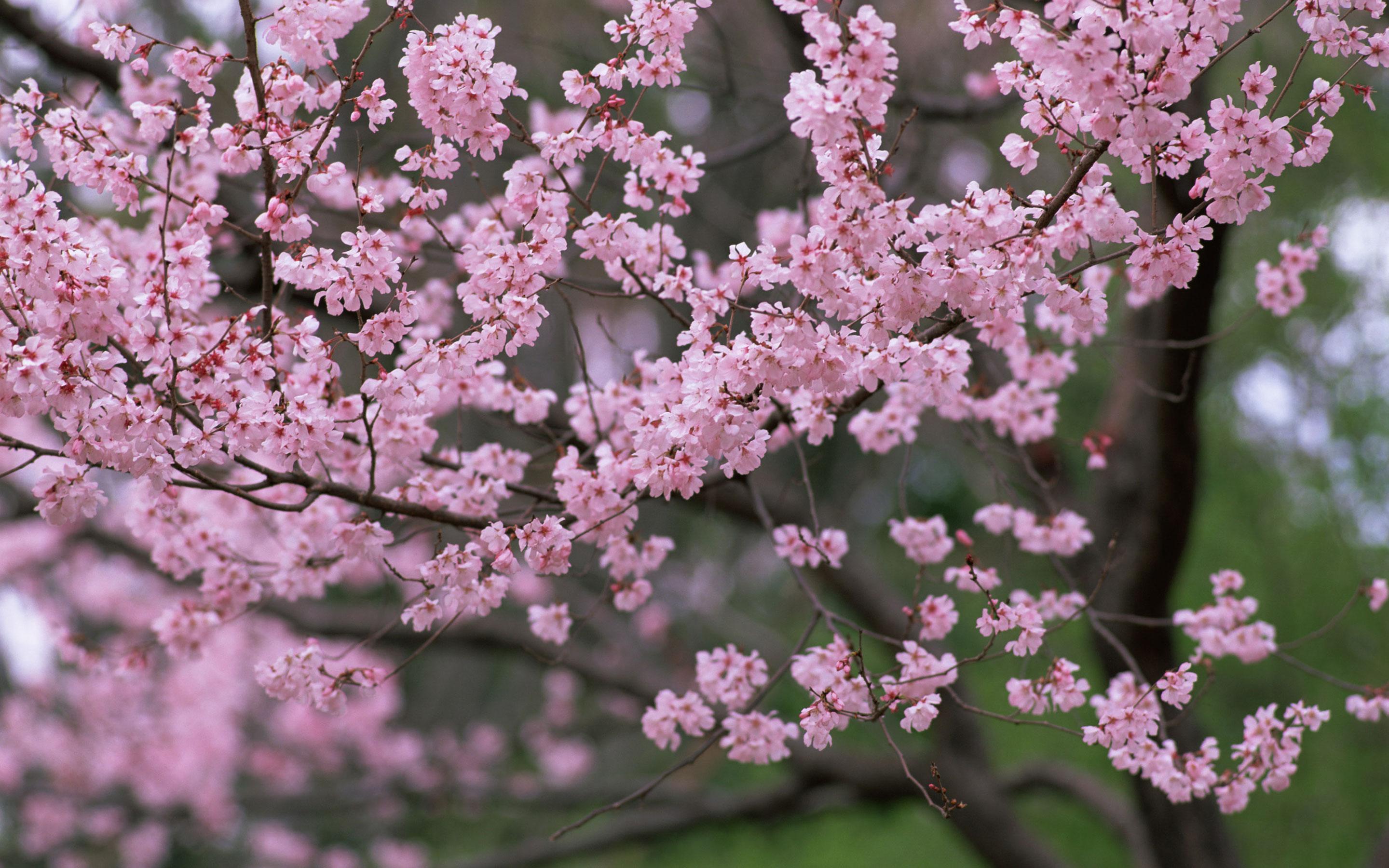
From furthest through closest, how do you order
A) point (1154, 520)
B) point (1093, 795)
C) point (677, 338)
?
point (1093, 795)
point (1154, 520)
point (677, 338)

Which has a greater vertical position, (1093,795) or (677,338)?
(677,338)

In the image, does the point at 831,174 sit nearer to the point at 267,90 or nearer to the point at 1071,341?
the point at 267,90

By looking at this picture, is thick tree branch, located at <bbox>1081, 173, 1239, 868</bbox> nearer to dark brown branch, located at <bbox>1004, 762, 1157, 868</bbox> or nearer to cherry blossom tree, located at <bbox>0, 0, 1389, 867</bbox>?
cherry blossom tree, located at <bbox>0, 0, 1389, 867</bbox>

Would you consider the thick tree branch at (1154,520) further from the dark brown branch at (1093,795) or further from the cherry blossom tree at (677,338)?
the dark brown branch at (1093,795)

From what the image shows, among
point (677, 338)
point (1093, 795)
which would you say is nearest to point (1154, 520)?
point (1093, 795)

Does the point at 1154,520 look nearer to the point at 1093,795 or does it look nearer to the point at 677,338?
the point at 1093,795

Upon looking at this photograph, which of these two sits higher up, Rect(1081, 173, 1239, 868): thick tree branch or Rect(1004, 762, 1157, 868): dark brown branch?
Rect(1081, 173, 1239, 868): thick tree branch

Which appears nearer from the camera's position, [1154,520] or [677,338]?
[677,338]

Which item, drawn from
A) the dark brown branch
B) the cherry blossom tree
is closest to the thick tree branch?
the cherry blossom tree

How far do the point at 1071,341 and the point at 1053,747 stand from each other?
17.7 feet

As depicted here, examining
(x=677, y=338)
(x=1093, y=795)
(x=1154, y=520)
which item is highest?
(x=1154, y=520)

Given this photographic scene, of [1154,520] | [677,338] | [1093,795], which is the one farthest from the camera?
[1093,795]

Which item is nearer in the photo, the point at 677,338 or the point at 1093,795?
the point at 677,338

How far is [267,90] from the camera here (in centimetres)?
237
